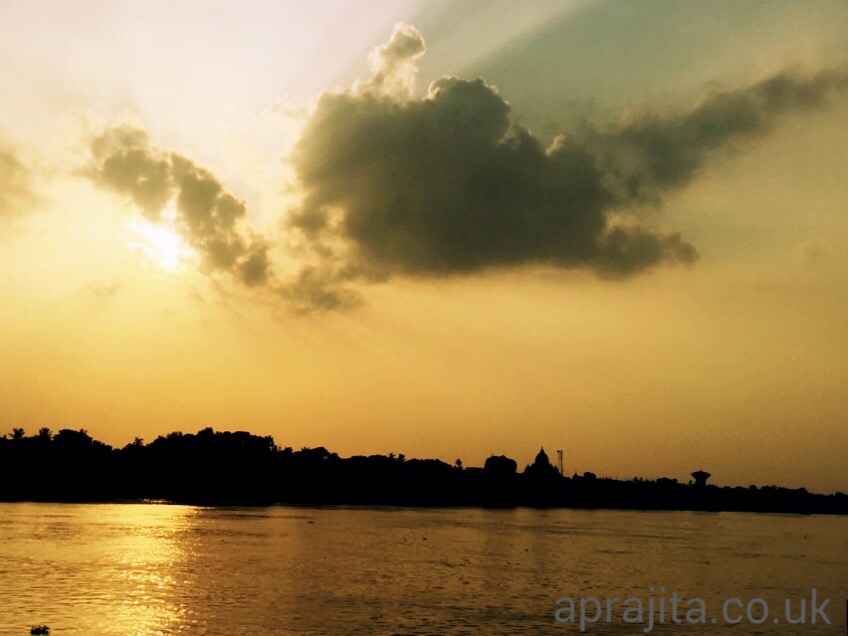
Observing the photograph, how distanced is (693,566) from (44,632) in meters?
79.3

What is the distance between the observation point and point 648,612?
63219mm

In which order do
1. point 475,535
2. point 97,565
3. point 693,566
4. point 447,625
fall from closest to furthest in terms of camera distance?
point 447,625 → point 97,565 → point 693,566 → point 475,535

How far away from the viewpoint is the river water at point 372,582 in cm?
5450

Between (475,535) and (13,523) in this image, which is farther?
(475,535)

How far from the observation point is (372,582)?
244 feet

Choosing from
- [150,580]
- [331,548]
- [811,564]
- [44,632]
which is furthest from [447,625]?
[811,564]

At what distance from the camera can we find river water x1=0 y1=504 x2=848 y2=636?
54.5 metres

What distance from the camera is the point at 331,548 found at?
351 feet

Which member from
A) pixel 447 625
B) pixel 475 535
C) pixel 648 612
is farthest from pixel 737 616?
pixel 475 535

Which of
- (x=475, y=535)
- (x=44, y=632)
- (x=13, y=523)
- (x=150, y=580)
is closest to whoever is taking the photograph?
(x=44, y=632)

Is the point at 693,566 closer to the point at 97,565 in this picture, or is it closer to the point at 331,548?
the point at 331,548

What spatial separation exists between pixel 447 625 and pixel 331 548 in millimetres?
54962

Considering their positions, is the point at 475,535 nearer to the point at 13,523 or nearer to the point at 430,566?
the point at 430,566

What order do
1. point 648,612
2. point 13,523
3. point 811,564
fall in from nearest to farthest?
1. point 648,612
2. point 811,564
3. point 13,523
